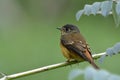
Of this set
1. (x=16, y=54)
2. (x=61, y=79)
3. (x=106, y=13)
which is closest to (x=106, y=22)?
(x=16, y=54)

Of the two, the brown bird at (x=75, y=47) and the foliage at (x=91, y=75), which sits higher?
the brown bird at (x=75, y=47)

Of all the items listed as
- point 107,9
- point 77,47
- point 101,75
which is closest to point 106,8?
point 107,9

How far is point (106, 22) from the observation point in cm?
1237

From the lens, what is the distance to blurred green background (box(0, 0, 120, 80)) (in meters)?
9.62

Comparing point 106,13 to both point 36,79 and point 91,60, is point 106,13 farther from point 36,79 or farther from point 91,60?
point 36,79

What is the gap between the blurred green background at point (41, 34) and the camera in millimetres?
9617

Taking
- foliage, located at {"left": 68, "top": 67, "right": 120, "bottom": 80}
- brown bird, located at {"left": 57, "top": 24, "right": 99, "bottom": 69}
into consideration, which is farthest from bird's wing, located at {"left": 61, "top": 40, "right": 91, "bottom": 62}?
foliage, located at {"left": 68, "top": 67, "right": 120, "bottom": 80}

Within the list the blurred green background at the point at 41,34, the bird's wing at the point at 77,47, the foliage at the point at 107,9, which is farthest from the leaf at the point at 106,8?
the blurred green background at the point at 41,34

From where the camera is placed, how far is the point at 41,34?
11672 millimetres

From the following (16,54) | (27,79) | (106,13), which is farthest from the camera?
(16,54)

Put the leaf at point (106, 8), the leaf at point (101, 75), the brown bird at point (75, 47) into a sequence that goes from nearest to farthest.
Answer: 1. the leaf at point (101, 75)
2. the leaf at point (106, 8)
3. the brown bird at point (75, 47)

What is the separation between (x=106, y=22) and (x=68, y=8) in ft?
3.87

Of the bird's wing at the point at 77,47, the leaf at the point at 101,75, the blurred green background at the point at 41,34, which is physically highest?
the blurred green background at the point at 41,34

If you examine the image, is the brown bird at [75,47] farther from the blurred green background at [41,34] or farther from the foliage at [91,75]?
the blurred green background at [41,34]
